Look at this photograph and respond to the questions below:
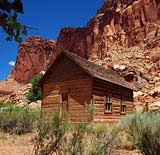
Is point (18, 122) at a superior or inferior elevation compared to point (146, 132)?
inferior

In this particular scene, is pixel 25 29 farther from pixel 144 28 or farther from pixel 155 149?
pixel 144 28

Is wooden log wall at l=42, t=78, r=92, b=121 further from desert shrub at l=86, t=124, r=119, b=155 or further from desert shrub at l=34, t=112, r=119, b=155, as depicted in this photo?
desert shrub at l=34, t=112, r=119, b=155

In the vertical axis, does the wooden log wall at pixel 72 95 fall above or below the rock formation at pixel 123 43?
below

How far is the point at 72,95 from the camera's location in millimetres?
18500

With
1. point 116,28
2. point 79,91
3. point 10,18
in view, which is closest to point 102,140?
point 10,18

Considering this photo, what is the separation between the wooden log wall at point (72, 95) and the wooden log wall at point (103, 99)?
665mm

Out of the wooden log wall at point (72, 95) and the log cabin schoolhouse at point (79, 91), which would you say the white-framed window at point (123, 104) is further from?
the wooden log wall at point (72, 95)

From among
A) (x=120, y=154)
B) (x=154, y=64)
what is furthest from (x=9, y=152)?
(x=154, y=64)

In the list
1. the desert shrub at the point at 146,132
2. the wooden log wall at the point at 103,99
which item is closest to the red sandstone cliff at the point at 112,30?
the wooden log wall at the point at 103,99

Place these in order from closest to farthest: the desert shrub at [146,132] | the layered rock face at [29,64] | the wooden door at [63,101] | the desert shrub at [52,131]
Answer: the desert shrub at [52,131] → the desert shrub at [146,132] → the wooden door at [63,101] → the layered rock face at [29,64]

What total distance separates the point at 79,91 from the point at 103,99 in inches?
64.3

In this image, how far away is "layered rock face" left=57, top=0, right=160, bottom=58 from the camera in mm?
71500

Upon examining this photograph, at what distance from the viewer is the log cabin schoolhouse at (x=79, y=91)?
57.8 ft

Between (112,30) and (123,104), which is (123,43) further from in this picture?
(123,104)
